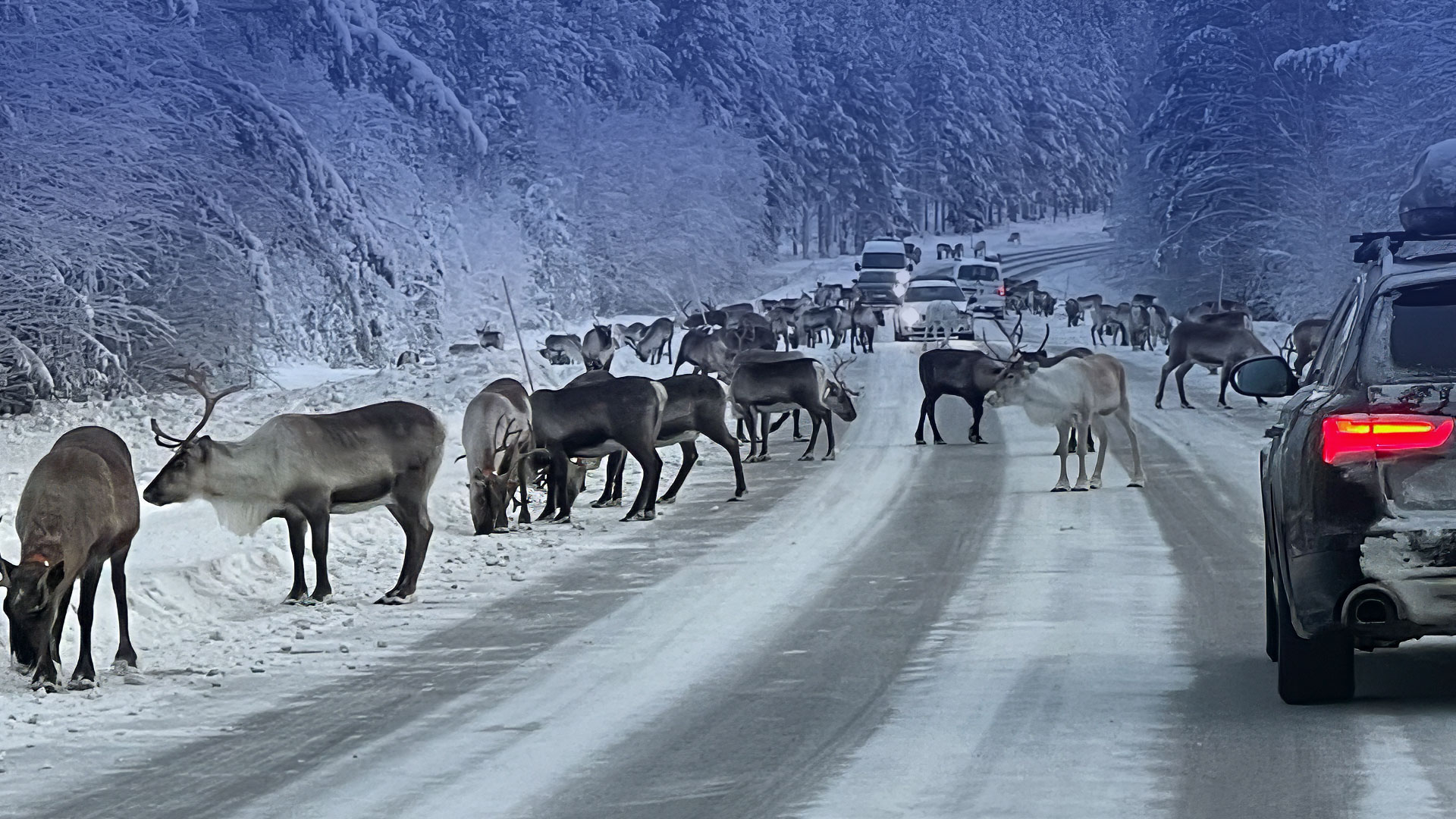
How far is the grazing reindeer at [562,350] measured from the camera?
44.8 m

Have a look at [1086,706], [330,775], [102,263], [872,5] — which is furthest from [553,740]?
[872,5]

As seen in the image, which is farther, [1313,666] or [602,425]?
[602,425]

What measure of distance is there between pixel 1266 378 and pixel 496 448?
8.93 metres

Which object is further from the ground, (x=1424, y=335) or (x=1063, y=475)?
(x=1424, y=335)

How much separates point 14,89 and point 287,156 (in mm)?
4792

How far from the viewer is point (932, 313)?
4681cm

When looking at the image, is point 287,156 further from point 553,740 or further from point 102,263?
point 553,740

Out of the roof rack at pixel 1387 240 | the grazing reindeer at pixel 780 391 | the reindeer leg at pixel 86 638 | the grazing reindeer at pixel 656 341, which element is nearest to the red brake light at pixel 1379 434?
the roof rack at pixel 1387 240

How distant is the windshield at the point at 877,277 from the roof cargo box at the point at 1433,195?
2885 centimetres

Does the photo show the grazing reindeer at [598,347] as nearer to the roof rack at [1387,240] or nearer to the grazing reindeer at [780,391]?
the grazing reindeer at [780,391]

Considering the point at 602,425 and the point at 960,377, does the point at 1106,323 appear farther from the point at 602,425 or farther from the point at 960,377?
the point at 602,425

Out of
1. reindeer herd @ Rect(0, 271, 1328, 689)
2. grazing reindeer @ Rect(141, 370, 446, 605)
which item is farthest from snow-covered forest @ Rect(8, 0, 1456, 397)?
grazing reindeer @ Rect(141, 370, 446, 605)

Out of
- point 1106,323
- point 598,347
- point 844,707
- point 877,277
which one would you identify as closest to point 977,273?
point 877,277

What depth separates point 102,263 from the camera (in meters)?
26.8
